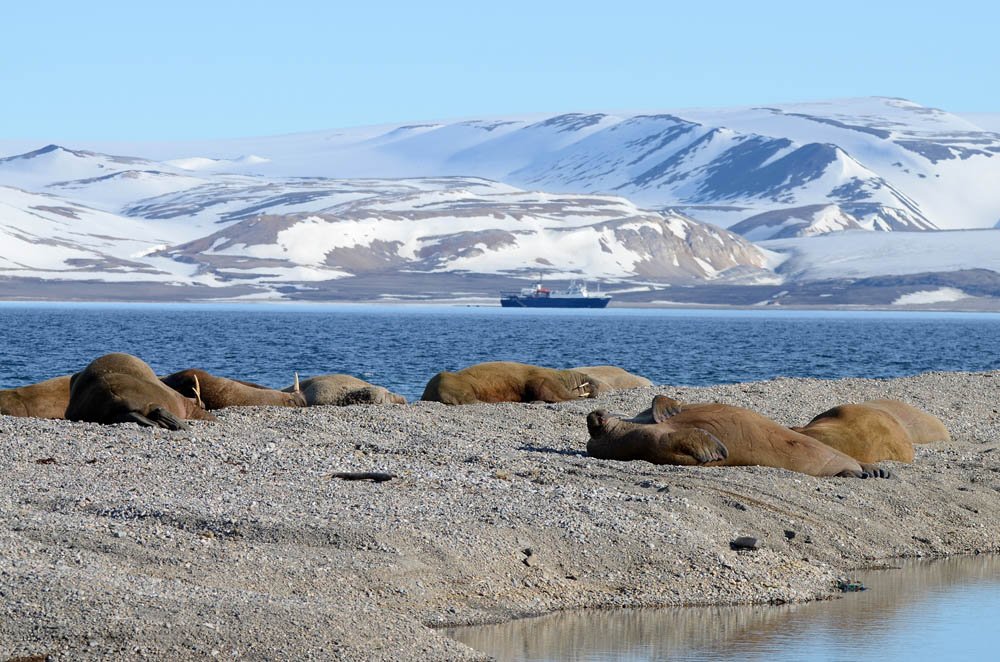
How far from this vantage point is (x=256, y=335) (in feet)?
313

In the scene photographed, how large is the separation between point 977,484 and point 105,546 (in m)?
10.8

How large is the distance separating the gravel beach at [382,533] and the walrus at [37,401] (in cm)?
213

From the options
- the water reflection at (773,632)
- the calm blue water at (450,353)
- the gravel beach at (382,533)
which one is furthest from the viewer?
the calm blue water at (450,353)

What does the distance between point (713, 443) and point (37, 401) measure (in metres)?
10.1

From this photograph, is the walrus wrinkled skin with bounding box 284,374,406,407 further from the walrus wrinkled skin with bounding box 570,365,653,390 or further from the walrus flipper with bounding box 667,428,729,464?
the walrus flipper with bounding box 667,428,729,464

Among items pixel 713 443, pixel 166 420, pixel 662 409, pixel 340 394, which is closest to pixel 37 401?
pixel 166 420

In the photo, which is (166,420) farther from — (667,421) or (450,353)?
(450,353)

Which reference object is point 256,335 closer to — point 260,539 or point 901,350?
point 901,350

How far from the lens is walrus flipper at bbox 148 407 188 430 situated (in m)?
19.1

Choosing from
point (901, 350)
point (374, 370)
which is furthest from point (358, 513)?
point (901, 350)

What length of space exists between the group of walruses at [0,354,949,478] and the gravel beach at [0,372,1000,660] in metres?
0.39

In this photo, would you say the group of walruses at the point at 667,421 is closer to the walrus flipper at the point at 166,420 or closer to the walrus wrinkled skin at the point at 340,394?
the walrus flipper at the point at 166,420

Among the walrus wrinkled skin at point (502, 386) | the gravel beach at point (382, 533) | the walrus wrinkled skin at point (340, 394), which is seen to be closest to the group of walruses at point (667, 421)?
the gravel beach at point (382, 533)

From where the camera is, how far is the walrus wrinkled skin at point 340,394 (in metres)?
26.0
